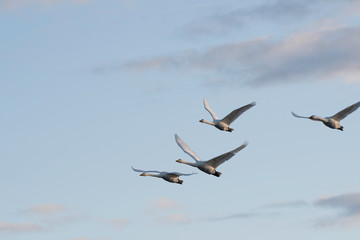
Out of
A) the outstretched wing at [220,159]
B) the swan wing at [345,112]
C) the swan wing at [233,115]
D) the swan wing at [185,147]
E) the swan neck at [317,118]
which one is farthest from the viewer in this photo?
the swan neck at [317,118]

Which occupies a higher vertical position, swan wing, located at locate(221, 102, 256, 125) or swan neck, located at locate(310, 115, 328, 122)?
swan wing, located at locate(221, 102, 256, 125)

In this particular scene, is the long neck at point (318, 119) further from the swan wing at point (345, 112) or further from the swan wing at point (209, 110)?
the swan wing at point (209, 110)

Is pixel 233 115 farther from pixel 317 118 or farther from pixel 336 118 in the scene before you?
pixel 336 118

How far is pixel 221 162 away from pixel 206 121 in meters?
16.1

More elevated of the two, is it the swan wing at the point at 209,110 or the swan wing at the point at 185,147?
the swan wing at the point at 209,110

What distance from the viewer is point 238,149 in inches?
5778

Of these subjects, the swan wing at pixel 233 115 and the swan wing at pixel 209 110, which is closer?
the swan wing at pixel 233 115

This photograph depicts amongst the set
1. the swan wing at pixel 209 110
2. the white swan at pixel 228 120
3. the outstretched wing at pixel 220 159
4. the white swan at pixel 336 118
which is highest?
the swan wing at pixel 209 110

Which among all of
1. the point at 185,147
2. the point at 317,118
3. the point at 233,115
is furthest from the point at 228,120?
the point at 317,118

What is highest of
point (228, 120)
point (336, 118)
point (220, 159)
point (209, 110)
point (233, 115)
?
point (209, 110)

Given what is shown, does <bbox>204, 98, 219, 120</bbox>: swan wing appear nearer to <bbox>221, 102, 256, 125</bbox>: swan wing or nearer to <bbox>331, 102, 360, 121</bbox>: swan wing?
<bbox>221, 102, 256, 125</bbox>: swan wing

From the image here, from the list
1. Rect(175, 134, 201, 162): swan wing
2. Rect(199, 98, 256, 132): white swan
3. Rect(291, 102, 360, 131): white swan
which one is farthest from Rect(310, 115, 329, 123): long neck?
Rect(175, 134, 201, 162): swan wing

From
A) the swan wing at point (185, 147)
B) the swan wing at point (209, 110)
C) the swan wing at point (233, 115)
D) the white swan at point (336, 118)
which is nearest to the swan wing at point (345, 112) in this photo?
the white swan at point (336, 118)

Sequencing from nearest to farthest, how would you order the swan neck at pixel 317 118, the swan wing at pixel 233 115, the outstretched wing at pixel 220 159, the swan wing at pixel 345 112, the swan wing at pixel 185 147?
the outstretched wing at pixel 220 159 < the swan wing at pixel 345 112 < the swan wing at pixel 233 115 < the swan wing at pixel 185 147 < the swan neck at pixel 317 118
